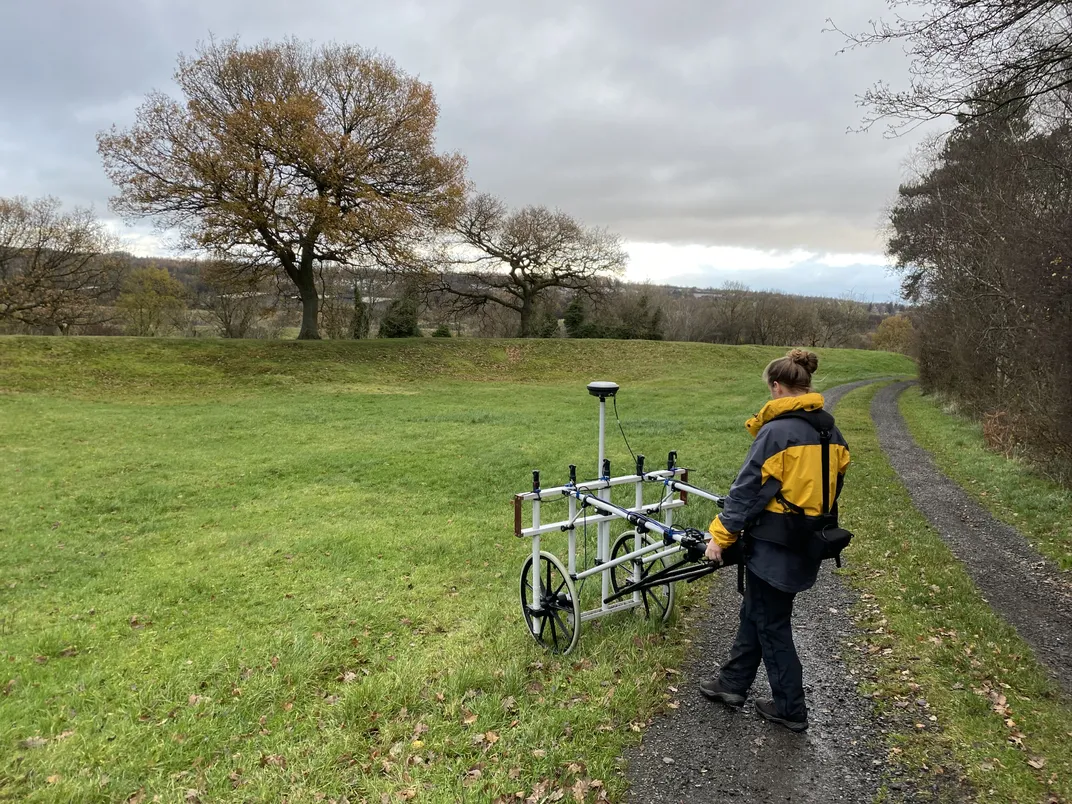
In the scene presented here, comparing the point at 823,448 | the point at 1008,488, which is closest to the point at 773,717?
the point at 823,448

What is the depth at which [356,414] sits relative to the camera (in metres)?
20.7

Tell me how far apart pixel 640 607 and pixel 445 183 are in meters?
31.0

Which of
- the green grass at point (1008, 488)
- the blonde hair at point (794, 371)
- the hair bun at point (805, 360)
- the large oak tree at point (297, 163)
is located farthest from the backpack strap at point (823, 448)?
the large oak tree at point (297, 163)

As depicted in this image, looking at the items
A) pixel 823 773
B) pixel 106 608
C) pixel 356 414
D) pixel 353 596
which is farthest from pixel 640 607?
pixel 356 414

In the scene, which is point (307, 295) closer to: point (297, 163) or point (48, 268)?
point (297, 163)

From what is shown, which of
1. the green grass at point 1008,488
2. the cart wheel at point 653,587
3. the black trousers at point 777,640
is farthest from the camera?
the green grass at point 1008,488

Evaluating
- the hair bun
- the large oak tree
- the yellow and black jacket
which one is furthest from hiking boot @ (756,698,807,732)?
the large oak tree

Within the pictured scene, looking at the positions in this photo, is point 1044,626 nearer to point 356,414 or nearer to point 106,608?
point 106,608

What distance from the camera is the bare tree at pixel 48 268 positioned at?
3659 centimetres

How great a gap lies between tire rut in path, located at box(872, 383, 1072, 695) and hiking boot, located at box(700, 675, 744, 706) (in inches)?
95.7

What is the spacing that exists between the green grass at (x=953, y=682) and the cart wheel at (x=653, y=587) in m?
1.58

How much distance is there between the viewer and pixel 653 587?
5.52m

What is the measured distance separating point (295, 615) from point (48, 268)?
44.1 m

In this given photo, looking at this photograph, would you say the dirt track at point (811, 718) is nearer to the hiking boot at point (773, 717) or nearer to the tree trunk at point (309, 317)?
the hiking boot at point (773, 717)
